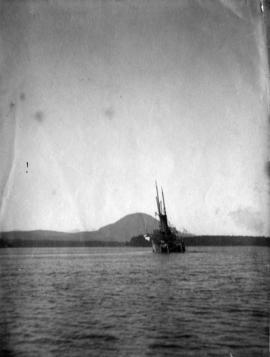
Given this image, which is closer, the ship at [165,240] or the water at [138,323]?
the water at [138,323]

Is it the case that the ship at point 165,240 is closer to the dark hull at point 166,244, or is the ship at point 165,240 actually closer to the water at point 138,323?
the dark hull at point 166,244

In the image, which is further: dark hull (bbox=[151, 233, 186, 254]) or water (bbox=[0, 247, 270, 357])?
dark hull (bbox=[151, 233, 186, 254])

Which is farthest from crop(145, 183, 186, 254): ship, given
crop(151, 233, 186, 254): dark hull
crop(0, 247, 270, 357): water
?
crop(0, 247, 270, 357): water

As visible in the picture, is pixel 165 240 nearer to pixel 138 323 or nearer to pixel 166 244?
pixel 166 244

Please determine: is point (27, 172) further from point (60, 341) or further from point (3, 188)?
point (60, 341)

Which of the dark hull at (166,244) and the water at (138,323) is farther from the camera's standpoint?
the dark hull at (166,244)

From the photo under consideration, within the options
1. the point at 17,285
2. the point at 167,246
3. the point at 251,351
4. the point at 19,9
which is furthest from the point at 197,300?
the point at 167,246

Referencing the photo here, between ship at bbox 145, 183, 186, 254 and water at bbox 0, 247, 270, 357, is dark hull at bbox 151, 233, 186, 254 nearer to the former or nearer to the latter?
ship at bbox 145, 183, 186, 254

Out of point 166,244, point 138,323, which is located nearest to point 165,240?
point 166,244

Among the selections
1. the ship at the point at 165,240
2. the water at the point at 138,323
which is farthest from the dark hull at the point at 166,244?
the water at the point at 138,323

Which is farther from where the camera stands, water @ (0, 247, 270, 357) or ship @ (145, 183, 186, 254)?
ship @ (145, 183, 186, 254)

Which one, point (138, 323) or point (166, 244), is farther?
point (166, 244)
